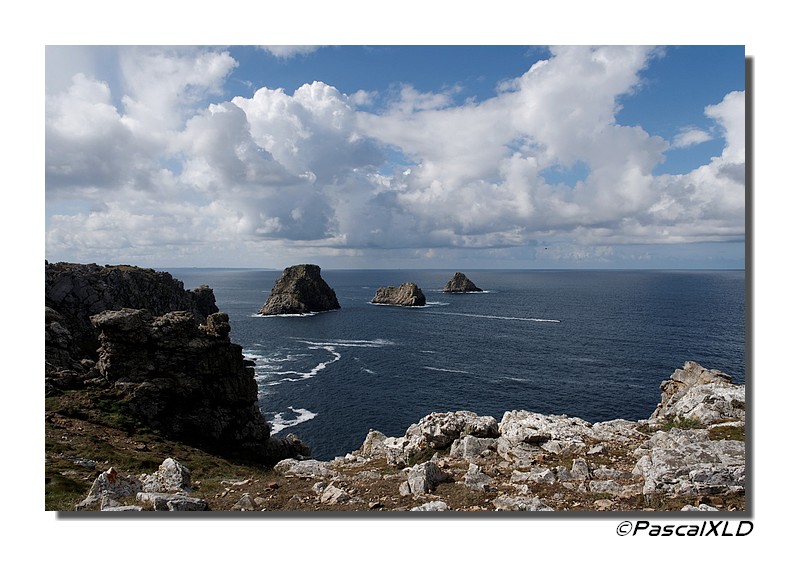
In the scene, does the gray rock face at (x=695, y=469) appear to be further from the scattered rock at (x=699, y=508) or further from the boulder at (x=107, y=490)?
the boulder at (x=107, y=490)

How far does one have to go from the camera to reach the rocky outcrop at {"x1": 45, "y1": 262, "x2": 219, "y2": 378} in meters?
21.7

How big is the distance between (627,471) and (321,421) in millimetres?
37375

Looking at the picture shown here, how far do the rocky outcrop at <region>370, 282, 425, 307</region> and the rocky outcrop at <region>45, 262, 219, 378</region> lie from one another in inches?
3123

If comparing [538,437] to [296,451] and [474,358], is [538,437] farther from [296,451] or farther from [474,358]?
[474,358]

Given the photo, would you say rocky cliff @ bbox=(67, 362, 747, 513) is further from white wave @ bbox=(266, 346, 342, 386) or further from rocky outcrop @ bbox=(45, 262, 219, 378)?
white wave @ bbox=(266, 346, 342, 386)

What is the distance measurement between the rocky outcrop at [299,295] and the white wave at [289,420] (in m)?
79.0

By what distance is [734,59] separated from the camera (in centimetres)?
1221

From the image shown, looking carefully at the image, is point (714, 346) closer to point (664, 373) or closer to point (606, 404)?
point (664, 373)

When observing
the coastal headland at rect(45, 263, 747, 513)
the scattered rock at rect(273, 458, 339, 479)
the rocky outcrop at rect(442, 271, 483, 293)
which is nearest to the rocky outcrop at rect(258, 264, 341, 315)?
the rocky outcrop at rect(442, 271, 483, 293)

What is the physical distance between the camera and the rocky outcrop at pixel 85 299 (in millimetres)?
21703

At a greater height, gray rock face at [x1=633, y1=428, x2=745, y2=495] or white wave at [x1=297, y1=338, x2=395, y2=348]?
gray rock face at [x1=633, y1=428, x2=745, y2=495]

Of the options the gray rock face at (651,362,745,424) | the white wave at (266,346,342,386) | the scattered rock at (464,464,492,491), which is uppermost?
the gray rock face at (651,362,745,424)

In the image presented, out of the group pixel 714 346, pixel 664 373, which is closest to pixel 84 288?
pixel 664 373
